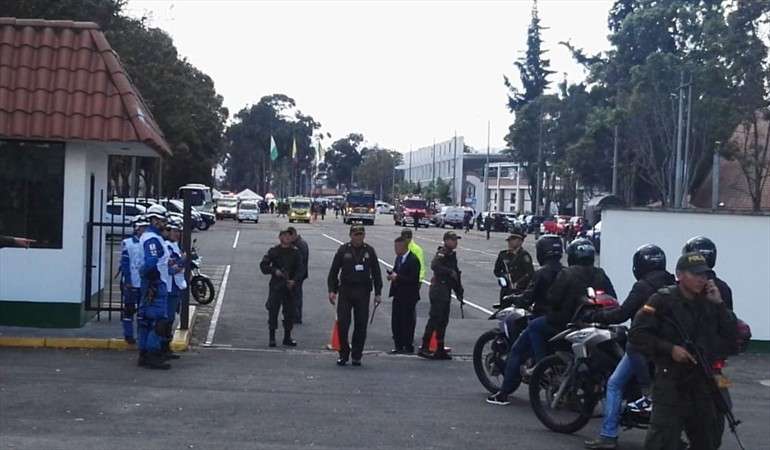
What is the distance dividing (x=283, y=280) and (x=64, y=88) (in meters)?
3.99

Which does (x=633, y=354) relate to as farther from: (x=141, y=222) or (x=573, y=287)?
(x=141, y=222)

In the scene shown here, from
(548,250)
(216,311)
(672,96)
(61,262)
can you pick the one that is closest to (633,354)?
(548,250)

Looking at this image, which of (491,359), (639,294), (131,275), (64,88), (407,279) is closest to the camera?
(639,294)

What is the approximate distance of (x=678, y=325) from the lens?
721 cm

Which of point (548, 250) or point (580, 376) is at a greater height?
point (548, 250)

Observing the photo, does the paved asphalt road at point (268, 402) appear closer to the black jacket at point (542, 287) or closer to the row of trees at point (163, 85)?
the black jacket at point (542, 287)

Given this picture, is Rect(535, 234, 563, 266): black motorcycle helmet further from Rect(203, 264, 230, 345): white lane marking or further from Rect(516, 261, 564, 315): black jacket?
Rect(203, 264, 230, 345): white lane marking

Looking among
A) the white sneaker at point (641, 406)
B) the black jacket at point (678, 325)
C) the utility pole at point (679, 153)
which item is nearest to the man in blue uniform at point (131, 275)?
the white sneaker at point (641, 406)

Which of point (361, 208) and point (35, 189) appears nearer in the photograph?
point (35, 189)

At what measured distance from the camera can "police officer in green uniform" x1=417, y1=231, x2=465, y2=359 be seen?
49.1ft

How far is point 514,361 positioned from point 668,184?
1650 inches

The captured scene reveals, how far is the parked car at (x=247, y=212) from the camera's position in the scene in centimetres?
7538

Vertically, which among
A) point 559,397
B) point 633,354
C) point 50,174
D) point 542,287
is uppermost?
point 50,174

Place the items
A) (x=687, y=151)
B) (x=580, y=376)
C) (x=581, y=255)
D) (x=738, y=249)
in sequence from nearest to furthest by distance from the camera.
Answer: (x=580, y=376)
(x=581, y=255)
(x=738, y=249)
(x=687, y=151)
